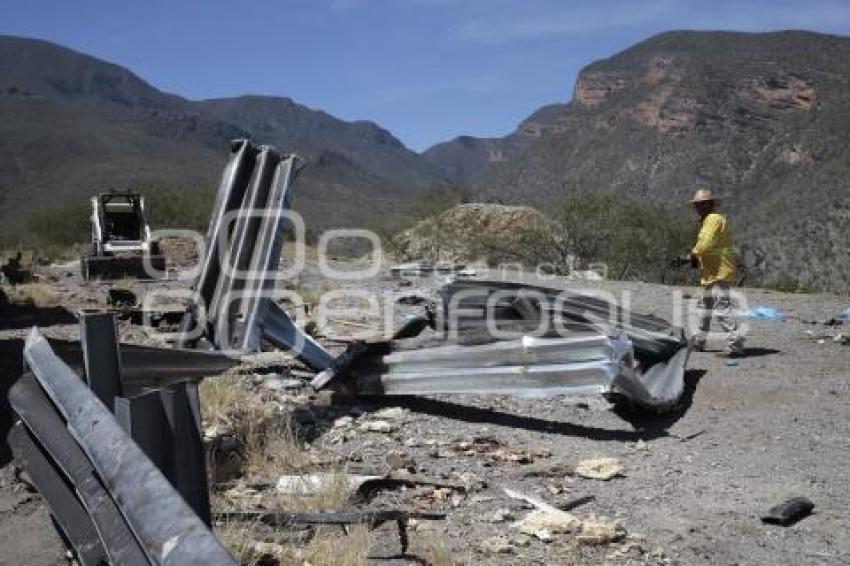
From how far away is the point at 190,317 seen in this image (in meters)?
7.40

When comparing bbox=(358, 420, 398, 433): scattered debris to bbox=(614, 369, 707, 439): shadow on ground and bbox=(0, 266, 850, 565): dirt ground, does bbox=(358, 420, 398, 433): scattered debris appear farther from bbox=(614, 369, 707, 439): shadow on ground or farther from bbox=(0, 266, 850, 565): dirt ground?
bbox=(614, 369, 707, 439): shadow on ground

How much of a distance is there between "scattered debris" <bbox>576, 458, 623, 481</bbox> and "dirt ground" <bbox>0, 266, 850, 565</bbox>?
6 centimetres

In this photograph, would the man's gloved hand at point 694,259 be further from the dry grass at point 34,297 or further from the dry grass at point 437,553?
the dry grass at point 34,297

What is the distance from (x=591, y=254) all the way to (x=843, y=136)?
30.1 metres

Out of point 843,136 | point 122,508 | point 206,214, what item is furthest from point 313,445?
point 843,136

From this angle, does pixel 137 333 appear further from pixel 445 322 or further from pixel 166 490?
pixel 166 490

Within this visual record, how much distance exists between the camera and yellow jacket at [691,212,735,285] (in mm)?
9102

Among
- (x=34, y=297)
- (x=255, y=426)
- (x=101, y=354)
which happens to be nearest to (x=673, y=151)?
(x=34, y=297)

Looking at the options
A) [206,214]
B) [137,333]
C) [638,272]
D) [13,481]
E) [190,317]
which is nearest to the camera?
[13,481]

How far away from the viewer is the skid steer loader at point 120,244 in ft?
66.3

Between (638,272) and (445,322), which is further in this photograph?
(638,272)

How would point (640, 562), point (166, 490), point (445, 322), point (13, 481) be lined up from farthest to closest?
point (445, 322) < point (13, 481) < point (640, 562) < point (166, 490)

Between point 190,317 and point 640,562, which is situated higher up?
point 190,317

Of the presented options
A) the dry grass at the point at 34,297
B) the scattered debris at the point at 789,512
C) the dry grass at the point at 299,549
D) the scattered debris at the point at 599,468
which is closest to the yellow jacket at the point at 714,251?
the scattered debris at the point at 599,468
